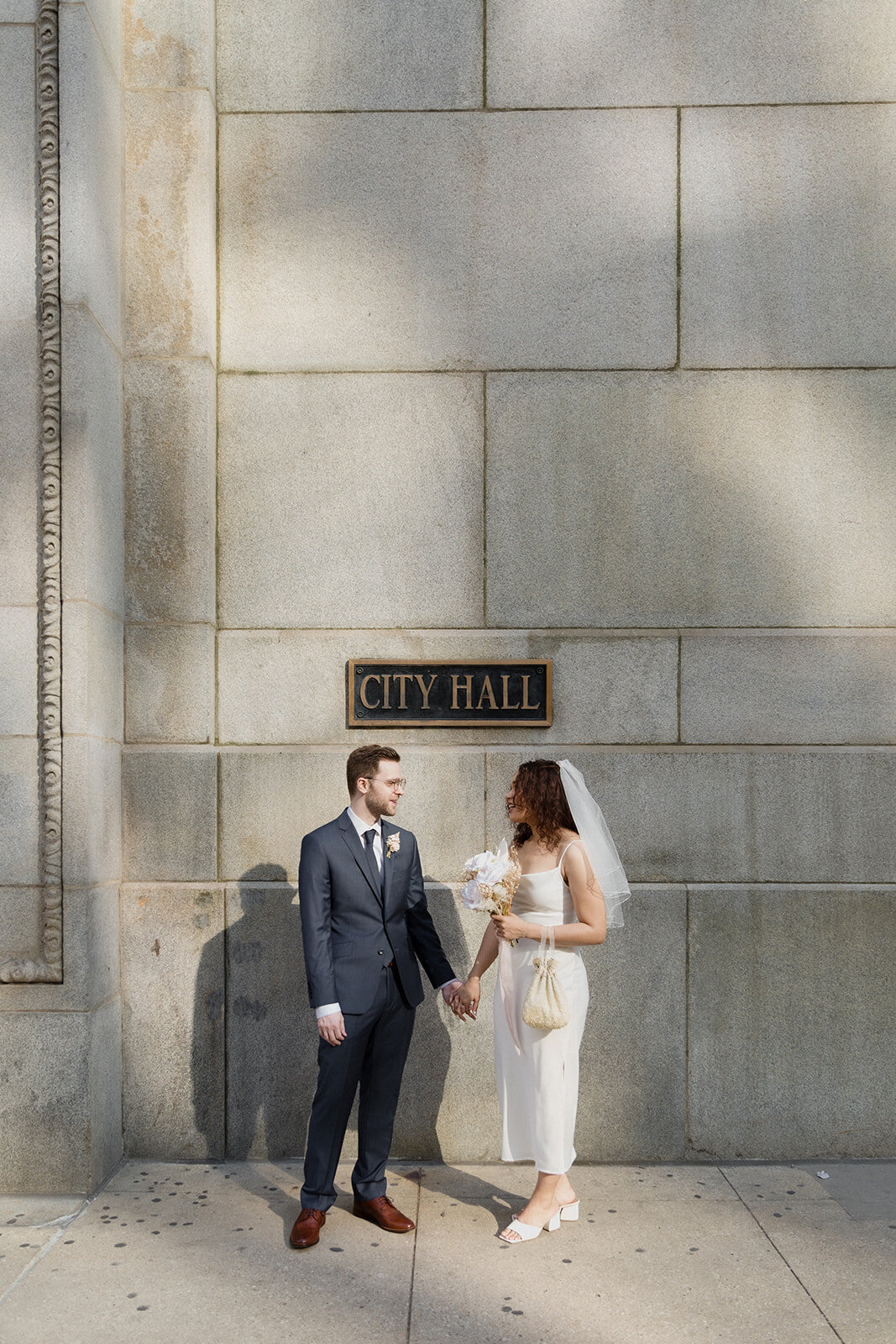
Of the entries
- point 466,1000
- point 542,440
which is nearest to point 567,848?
point 466,1000

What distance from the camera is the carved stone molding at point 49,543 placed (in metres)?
5.40

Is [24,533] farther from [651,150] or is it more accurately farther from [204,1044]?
[651,150]

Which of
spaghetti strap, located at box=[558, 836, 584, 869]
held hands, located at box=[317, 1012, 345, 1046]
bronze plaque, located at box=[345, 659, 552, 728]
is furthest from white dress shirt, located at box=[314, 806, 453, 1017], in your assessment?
bronze plaque, located at box=[345, 659, 552, 728]

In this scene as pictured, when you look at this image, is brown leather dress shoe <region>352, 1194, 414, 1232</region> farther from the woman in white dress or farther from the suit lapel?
the suit lapel

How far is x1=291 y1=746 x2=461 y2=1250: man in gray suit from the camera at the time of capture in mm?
4898

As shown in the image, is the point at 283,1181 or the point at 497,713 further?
the point at 497,713

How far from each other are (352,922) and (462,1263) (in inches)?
59.1

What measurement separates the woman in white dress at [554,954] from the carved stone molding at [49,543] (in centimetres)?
212

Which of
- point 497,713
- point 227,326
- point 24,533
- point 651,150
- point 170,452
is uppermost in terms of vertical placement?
point 651,150

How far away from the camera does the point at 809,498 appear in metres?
6.19

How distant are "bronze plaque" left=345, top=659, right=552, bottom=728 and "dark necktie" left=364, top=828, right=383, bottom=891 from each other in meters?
1.07

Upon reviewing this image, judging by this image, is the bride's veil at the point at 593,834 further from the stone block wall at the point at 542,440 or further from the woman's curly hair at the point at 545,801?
the stone block wall at the point at 542,440

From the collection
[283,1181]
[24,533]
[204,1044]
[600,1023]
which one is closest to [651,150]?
[24,533]

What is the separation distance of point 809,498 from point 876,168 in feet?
6.28
